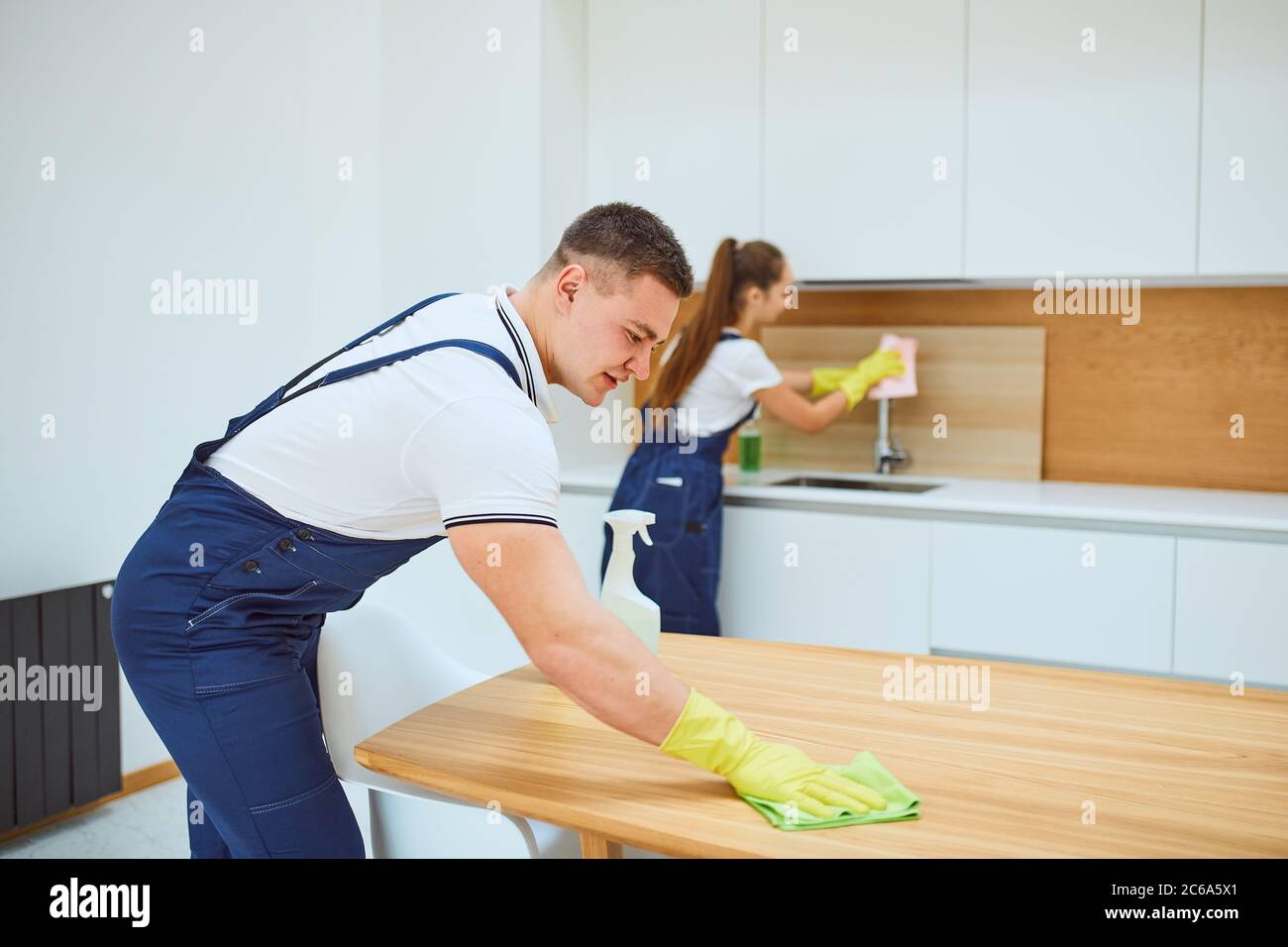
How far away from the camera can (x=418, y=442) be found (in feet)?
4.15

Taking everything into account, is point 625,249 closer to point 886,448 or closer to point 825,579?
point 825,579

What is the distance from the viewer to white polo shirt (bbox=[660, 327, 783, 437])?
3080 mm

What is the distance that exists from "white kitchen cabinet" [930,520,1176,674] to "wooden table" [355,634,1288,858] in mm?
1131

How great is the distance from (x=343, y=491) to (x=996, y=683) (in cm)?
95

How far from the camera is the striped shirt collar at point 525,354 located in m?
1.42

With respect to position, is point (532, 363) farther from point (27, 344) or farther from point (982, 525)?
point (27, 344)

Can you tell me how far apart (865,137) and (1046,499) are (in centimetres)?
111

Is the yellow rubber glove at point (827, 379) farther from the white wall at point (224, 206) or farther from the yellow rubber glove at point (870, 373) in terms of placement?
the white wall at point (224, 206)

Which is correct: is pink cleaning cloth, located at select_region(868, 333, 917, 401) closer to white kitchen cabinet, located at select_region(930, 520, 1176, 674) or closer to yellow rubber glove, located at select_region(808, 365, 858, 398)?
yellow rubber glove, located at select_region(808, 365, 858, 398)

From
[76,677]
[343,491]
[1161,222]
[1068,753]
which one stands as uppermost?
[1161,222]

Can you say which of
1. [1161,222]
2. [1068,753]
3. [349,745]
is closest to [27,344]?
[349,745]

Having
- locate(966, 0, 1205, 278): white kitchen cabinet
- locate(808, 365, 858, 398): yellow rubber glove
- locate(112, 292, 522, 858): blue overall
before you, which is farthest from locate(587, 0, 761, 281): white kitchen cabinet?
locate(112, 292, 522, 858): blue overall

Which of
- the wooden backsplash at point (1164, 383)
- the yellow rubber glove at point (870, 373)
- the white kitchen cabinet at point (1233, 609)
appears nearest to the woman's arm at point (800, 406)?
the yellow rubber glove at point (870, 373)
